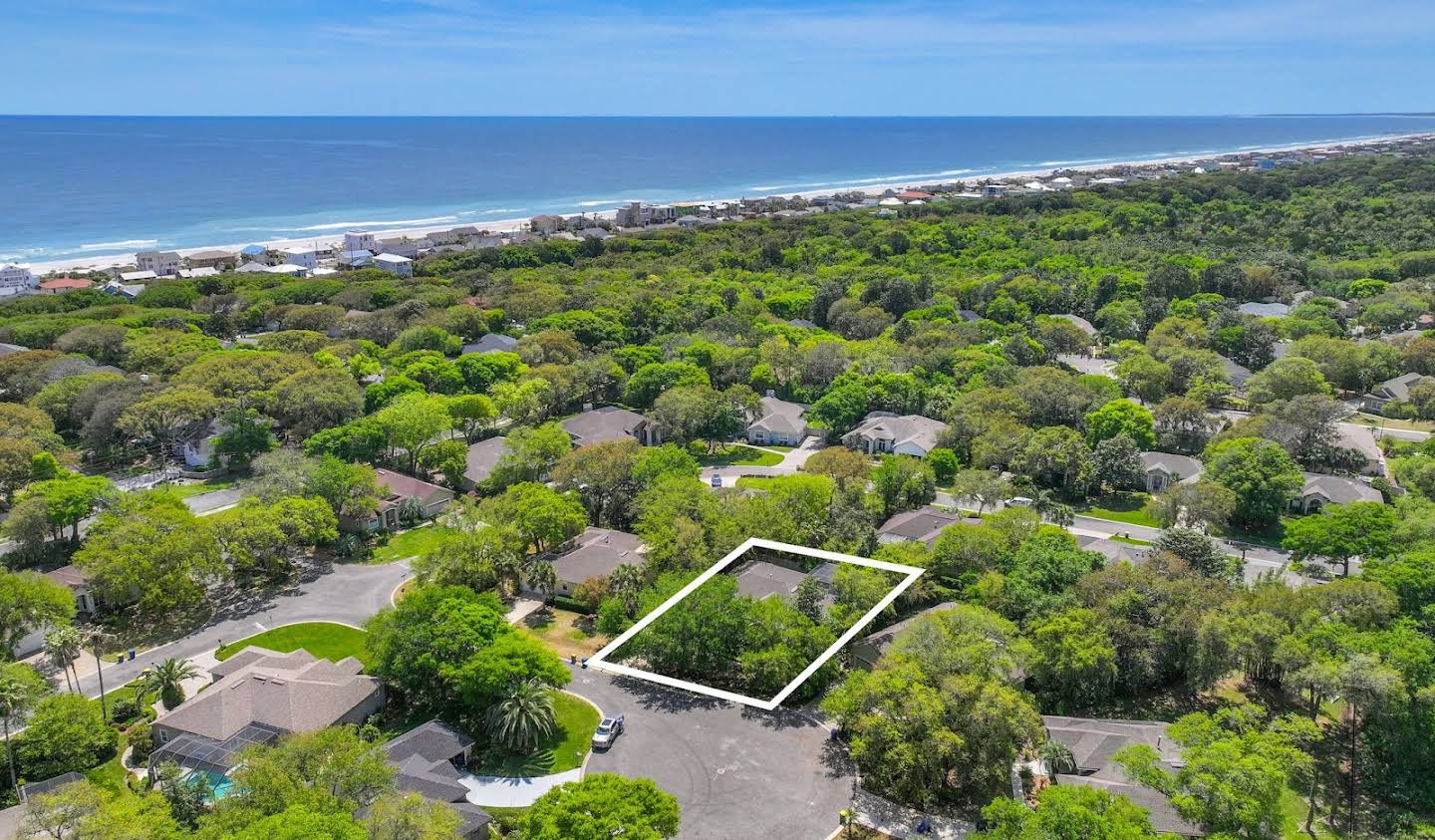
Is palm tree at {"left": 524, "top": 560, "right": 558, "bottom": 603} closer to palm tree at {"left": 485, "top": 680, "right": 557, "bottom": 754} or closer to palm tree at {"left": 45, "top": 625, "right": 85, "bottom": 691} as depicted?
palm tree at {"left": 485, "top": 680, "right": 557, "bottom": 754}

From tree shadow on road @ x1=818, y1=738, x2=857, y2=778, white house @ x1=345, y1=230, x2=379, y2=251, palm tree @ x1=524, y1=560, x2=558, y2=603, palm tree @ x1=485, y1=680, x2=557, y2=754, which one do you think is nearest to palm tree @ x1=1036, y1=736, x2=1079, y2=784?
tree shadow on road @ x1=818, y1=738, x2=857, y2=778

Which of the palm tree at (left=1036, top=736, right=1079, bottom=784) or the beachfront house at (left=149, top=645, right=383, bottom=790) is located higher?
the beachfront house at (left=149, top=645, right=383, bottom=790)

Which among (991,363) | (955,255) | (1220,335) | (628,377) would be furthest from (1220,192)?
(628,377)

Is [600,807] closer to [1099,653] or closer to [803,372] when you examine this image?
[1099,653]

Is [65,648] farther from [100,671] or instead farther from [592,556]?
[592,556]

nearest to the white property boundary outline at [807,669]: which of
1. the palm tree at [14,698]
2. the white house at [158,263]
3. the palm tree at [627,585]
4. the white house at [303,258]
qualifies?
the palm tree at [627,585]

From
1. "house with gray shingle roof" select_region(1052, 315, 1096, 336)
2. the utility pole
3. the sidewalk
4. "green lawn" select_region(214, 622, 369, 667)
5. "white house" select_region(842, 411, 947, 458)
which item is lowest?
the sidewalk

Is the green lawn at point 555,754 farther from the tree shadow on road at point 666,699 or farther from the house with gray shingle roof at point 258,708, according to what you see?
the house with gray shingle roof at point 258,708
